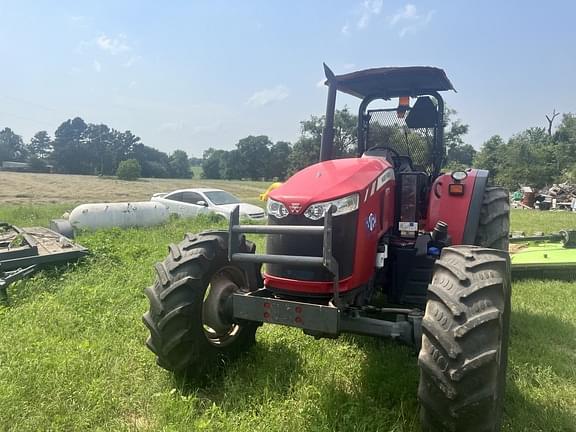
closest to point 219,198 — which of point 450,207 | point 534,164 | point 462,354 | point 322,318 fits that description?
point 450,207

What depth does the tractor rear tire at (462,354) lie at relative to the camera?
231 centimetres

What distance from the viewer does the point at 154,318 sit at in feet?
10.7

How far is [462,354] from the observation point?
2.30 meters

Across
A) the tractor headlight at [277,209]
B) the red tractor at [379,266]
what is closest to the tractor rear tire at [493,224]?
the red tractor at [379,266]

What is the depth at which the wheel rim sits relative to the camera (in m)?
3.45

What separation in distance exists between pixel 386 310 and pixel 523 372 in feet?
4.23

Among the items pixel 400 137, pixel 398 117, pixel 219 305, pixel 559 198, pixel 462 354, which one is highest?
pixel 398 117

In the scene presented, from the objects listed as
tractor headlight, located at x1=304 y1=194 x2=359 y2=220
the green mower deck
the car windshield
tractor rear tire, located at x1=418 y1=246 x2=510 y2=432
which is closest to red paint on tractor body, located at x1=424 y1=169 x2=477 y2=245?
tractor headlight, located at x1=304 y1=194 x2=359 y2=220

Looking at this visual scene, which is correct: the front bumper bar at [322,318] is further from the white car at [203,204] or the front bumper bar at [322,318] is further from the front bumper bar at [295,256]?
the white car at [203,204]

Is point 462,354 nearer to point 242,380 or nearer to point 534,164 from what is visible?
point 242,380

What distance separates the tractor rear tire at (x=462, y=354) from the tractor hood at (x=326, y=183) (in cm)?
89

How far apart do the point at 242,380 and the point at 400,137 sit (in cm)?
283

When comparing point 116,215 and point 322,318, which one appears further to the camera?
point 116,215

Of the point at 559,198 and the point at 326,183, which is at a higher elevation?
the point at 326,183
